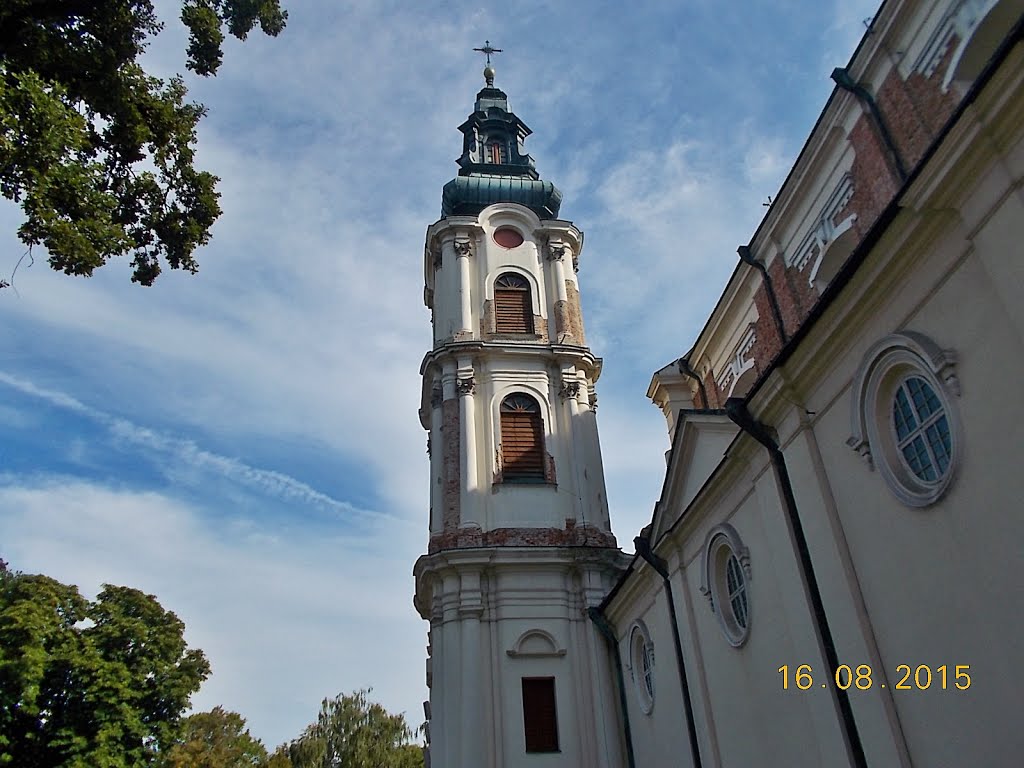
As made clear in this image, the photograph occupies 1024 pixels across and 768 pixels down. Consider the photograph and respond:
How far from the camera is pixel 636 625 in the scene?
15.6 m

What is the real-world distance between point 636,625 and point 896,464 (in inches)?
346

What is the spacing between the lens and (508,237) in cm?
2370

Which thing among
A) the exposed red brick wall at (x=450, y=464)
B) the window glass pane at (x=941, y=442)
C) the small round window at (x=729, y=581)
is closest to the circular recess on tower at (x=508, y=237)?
the exposed red brick wall at (x=450, y=464)

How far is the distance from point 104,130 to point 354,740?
102 ft

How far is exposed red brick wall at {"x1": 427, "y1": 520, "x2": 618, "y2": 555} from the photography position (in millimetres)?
18344

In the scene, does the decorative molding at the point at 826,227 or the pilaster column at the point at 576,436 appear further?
the pilaster column at the point at 576,436

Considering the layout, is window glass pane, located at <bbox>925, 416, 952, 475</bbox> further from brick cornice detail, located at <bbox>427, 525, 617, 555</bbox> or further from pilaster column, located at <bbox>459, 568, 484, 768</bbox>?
brick cornice detail, located at <bbox>427, 525, 617, 555</bbox>

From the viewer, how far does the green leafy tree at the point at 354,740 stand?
33.8m

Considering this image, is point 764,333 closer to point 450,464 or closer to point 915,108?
point 915,108

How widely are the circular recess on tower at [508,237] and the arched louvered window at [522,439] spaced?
4934mm

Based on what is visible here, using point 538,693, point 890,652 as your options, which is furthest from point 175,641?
point 890,652

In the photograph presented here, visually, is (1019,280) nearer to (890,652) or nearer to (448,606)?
(890,652)

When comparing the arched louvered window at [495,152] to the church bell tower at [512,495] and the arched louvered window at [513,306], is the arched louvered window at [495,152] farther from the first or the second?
the arched louvered window at [513,306]

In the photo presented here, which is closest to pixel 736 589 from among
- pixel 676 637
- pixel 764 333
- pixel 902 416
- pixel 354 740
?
pixel 676 637
